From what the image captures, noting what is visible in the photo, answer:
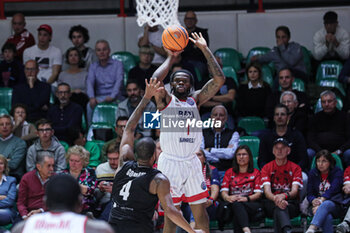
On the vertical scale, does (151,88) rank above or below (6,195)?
above

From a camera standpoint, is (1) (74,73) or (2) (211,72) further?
(1) (74,73)

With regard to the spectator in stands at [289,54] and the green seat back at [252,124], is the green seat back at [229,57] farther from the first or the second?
the green seat back at [252,124]

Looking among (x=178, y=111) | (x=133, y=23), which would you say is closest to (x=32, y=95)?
(x=133, y=23)

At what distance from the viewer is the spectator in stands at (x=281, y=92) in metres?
9.95

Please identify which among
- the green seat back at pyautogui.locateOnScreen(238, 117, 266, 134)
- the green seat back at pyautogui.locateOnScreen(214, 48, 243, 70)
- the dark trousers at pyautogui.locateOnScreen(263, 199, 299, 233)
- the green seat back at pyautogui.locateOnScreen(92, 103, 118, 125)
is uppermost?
the green seat back at pyautogui.locateOnScreen(214, 48, 243, 70)

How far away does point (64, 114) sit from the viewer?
9.98m

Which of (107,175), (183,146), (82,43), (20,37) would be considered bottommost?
(107,175)

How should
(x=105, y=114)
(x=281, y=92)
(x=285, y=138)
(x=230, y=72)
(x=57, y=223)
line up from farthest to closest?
(x=230, y=72) → (x=105, y=114) → (x=281, y=92) → (x=285, y=138) → (x=57, y=223)

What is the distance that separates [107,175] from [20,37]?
417 centimetres

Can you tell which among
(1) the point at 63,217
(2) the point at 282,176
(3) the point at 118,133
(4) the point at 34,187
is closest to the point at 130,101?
(3) the point at 118,133

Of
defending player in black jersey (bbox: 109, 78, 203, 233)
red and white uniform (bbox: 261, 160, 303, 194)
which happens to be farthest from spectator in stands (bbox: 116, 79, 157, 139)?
defending player in black jersey (bbox: 109, 78, 203, 233)

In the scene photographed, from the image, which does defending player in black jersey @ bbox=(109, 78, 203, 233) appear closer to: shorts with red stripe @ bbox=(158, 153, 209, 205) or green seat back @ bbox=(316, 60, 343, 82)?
shorts with red stripe @ bbox=(158, 153, 209, 205)

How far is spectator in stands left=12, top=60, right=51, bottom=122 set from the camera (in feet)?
34.0

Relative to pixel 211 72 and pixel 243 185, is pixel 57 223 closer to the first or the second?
pixel 211 72
